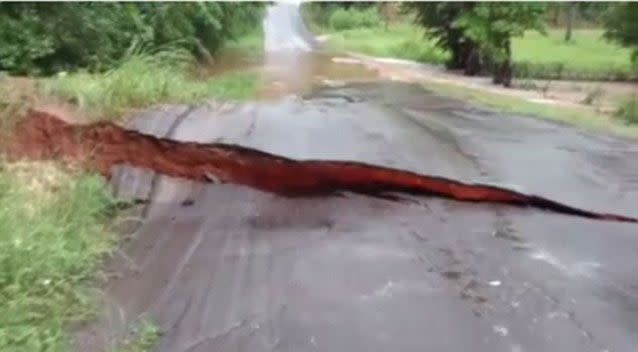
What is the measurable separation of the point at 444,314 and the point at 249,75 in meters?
12.4

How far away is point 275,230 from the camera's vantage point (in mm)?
6395

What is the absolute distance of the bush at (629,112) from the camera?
473 inches

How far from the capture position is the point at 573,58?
24219 millimetres

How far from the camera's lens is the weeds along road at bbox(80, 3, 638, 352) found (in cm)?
475

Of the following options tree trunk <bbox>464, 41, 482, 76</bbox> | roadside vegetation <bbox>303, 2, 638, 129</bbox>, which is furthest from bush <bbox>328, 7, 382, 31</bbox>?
tree trunk <bbox>464, 41, 482, 76</bbox>

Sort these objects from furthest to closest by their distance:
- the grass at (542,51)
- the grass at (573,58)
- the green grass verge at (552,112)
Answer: the grass at (542,51) < the grass at (573,58) < the green grass verge at (552,112)

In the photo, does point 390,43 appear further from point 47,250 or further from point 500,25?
point 47,250

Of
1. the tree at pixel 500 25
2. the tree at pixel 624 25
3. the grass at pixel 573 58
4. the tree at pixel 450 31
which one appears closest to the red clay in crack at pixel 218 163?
the tree at pixel 500 25

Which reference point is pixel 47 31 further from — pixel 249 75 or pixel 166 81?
pixel 249 75

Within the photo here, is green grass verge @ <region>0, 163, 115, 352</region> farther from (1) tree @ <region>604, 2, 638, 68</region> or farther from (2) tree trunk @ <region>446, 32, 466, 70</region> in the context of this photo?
(2) tree trunk @ <region>446, 32, 466, 70</region>

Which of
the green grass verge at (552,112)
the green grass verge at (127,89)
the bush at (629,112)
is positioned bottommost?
the bush at (629,112)

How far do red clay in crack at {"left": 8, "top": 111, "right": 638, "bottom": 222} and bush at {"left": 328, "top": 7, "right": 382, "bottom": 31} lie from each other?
1293 inches

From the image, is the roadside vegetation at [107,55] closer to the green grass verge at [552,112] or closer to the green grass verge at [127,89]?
the green grass verge at [127,89]

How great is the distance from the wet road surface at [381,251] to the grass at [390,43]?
56.6 ft
